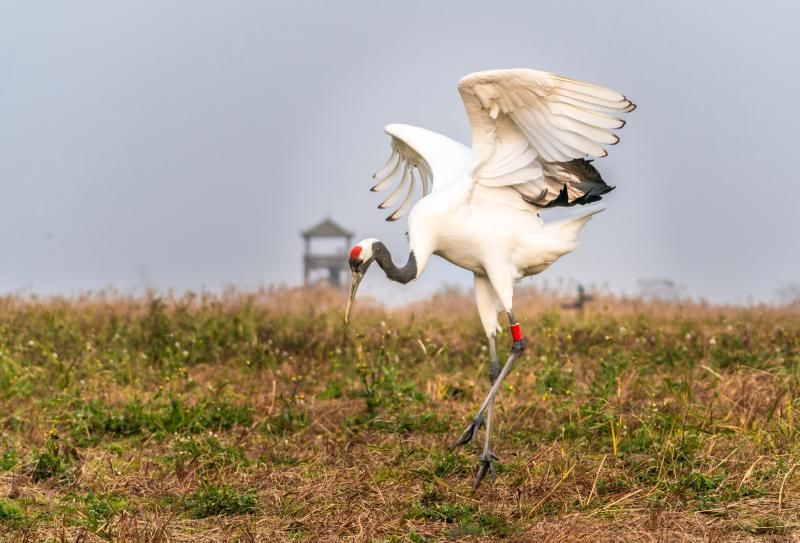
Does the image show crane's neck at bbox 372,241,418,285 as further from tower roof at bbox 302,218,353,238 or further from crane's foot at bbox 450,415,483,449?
tower roof at bbox 302,218,353,238

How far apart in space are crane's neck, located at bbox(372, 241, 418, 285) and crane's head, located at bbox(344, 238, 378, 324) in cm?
5

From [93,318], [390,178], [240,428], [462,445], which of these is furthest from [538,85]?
[93,318]

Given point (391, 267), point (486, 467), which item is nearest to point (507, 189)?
point (391, 267)

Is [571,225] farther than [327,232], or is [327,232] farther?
[327,232]

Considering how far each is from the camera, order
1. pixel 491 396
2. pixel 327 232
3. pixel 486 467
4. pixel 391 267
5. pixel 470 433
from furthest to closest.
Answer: pixel 327 232
pixel 470 433
pixel 491 396
pixel 391 267
pixel 486 467

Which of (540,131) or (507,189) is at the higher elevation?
(540,131)


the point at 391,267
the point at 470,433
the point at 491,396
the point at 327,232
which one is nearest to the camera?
the point at 391,267

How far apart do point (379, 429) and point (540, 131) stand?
2.45 metres

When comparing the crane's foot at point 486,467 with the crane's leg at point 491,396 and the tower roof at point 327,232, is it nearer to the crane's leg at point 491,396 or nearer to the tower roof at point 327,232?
the crane's leg at point 491,396

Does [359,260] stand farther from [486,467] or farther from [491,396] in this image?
[486,467]

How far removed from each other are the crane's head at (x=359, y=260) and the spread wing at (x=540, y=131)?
2.79 feet

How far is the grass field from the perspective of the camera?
461 cm

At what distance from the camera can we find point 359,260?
5.33m

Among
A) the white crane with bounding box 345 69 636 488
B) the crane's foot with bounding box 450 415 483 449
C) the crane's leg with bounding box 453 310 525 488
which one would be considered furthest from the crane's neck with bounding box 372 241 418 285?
the crane's foot with bounding box 450 415 483 449
